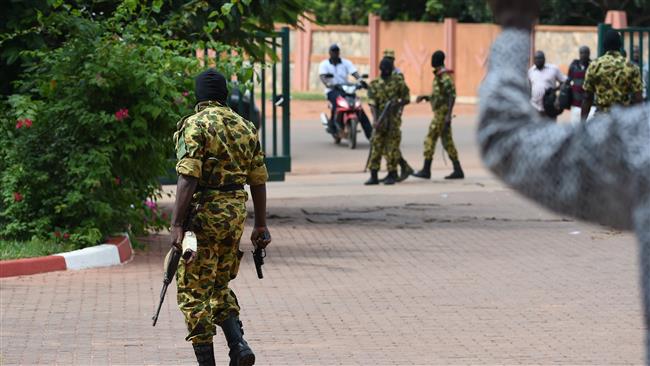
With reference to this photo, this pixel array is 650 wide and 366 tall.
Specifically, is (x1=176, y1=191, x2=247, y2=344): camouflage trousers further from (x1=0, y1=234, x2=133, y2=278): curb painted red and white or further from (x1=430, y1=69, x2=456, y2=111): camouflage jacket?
(x1=430, y1=69, x2=456, y2=111): camouflage jacket

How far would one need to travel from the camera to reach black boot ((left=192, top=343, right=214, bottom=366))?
7129mm

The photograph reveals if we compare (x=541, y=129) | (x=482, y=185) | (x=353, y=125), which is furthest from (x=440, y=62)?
(x=541, y=129)

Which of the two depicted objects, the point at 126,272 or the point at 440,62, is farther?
the point at 440,62

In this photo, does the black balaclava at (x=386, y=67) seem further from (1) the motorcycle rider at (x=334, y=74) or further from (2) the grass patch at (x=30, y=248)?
Answer: (2) the grass patch at (x=30, y=248)

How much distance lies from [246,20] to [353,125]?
9.84 metres

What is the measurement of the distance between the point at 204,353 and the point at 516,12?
5.28 metres

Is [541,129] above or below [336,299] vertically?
above

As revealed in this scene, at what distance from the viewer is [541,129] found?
6.89 feet

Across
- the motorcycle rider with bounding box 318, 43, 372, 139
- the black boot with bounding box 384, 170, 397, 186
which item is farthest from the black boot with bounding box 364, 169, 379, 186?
the motorcycle rider with bounding box 318, 43, 372, 139

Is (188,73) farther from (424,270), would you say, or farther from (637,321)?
(637,321)

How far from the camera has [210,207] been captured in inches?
279

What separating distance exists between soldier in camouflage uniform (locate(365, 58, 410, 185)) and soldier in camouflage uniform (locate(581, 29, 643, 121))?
4.00m

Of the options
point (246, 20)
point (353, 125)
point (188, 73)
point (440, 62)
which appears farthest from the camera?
point (353, 125)

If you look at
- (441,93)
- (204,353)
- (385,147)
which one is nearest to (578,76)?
(441,93)
